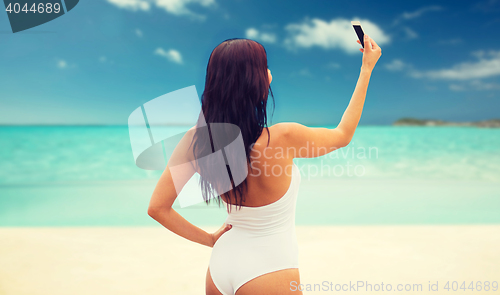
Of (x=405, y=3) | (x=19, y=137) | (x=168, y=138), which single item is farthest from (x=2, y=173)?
(x=405, y=3)

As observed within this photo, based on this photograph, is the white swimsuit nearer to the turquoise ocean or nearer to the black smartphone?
the black smartphone

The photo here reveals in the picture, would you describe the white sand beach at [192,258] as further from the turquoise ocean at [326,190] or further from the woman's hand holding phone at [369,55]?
the woman's hand holding phone at [369,55]

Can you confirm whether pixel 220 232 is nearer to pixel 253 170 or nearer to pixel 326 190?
pixel 253 170

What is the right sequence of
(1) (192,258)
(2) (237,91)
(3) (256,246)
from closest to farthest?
1. (2) (237,91)
2. (3) (256,246)
3. (1) (192,258)

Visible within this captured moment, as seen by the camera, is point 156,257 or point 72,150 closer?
point 156,257

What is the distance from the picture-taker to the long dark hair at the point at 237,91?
31.0 inches

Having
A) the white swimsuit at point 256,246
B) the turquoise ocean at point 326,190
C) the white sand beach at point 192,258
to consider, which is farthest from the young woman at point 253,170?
the turquoise ocean at point 326,190

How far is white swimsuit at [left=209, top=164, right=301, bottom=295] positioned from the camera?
2.89 feet

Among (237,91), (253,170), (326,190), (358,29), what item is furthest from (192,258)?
(326,190)

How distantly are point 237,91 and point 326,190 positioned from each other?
20.6 ft

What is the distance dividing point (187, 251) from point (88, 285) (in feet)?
3.31

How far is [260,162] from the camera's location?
812 millimetres

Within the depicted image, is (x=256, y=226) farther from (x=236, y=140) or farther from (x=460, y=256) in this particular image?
(x=460, y=256)

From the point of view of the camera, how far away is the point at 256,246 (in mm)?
898
